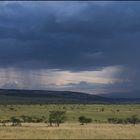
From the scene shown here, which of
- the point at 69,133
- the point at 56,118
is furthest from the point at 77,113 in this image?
the point at 69,133

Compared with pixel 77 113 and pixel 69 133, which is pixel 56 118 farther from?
pixel 77 113

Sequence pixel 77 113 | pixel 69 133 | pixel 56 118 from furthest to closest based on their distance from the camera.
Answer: pixel 77 113, pixel 56 118, pixel 69 133

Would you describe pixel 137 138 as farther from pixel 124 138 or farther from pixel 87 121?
pixel 87 121

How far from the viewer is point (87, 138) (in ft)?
146

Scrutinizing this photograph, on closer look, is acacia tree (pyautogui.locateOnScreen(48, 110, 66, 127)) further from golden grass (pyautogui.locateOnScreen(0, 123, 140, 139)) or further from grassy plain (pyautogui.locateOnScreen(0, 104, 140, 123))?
golden grass (pyautogui.locateOnScreen(0, 123, 140, 139))

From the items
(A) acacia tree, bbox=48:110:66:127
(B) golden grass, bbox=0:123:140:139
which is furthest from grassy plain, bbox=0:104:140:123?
(B) golden grass, bbox=0:123:140:139

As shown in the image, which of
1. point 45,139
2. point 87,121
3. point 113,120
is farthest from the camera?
point 113,120

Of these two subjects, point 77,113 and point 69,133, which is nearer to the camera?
point 69,133

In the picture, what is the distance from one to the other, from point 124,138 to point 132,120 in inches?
1699

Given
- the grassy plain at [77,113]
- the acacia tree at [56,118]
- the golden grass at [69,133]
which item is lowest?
the golden grass at [69,133]

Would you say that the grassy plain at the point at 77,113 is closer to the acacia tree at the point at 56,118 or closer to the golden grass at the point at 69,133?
the acacia tree at the point at 56,118

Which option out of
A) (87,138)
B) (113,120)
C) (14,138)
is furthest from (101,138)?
(113,120)

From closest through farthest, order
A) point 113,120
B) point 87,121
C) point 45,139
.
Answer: point 45,139 → point 87,121 → point 113,120

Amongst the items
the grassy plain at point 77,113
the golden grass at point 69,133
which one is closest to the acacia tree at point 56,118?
the grassy plain at point 77,113
